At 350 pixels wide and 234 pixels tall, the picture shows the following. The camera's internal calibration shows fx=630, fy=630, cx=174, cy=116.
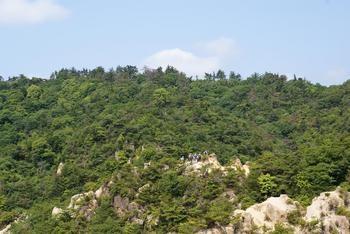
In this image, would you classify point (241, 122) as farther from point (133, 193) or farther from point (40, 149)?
point (133, 193)

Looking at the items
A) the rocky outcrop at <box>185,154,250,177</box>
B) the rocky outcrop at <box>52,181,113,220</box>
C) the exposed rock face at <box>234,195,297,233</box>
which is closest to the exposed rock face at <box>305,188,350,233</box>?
the exposed rock face at <box>234,195,297,233</box>

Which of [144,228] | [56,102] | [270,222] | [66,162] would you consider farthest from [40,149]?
[270,222]

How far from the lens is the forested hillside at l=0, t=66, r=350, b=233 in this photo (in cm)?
3500

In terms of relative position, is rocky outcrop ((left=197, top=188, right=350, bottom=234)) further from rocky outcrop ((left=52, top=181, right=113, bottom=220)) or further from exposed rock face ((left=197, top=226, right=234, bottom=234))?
rocky outcrop ((left=52, top=181, right=113, bottom=220))

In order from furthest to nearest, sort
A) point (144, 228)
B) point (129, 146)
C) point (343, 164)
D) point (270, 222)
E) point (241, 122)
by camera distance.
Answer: point (241, 122) → point (129, 146) → point (144, 228) → point (343, 164) → point (270, 222)

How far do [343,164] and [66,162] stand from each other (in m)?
25.2

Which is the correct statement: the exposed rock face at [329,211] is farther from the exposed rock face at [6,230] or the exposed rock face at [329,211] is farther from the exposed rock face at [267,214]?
the exposed rock face at [6,230]

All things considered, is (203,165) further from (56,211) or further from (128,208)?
(56,211)

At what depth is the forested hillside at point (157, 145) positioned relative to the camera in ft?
115

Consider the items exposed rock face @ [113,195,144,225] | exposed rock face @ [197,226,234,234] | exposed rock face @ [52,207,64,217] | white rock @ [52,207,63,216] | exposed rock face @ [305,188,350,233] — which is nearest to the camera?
exposed rock face @ [305,188,350,233]

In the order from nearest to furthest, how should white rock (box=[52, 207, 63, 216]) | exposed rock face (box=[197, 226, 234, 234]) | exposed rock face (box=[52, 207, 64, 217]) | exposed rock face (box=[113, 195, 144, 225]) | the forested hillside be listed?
exposed rock face (box=[197, 226, 234, 234]) → the forested hillside → exposed rock face (box=[113, 195, 144, 225]) → exposed rock face (box=[52, 207, 64, 217]) → white rock (box=[52, 207, 63, 216])

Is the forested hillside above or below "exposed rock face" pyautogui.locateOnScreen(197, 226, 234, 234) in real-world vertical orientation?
above

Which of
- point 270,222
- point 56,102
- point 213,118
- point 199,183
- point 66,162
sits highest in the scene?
point 56,102

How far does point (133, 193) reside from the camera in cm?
3888
